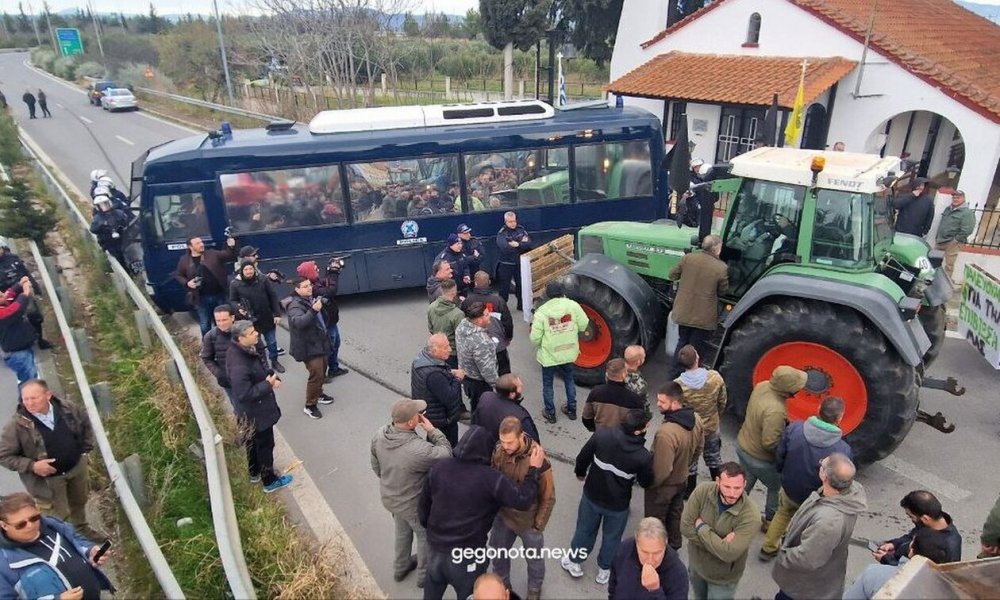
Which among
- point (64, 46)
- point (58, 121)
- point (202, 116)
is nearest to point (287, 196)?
point (202, 116)

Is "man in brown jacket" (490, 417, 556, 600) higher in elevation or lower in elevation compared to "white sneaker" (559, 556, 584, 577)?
higher

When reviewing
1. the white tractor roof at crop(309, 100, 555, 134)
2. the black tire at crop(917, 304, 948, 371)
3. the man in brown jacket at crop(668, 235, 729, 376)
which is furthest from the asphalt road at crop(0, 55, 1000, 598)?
the white tractor roof at crop(309, 100, 555, 134)

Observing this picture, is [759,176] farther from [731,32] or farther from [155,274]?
[731,32]

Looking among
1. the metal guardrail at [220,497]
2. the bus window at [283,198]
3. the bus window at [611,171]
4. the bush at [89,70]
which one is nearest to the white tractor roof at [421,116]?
the bus window at [283,198]

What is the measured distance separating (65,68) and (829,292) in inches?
2139

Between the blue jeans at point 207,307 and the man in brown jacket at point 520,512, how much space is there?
17.6 ft

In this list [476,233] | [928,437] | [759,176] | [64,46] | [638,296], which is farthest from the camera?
[64,46]

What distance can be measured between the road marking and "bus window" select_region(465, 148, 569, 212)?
5.70m

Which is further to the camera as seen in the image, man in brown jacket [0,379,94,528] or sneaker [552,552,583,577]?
sneaker [552,552,583,577]

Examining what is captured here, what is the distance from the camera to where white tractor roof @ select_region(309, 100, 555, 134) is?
9.25 m

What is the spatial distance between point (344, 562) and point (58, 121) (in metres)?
31.1

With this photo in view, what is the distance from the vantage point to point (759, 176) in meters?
5.80

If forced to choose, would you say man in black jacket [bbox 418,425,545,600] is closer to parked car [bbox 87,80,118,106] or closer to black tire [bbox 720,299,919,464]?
black tire [bbox 720,299,919,464]

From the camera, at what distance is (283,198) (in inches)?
353
